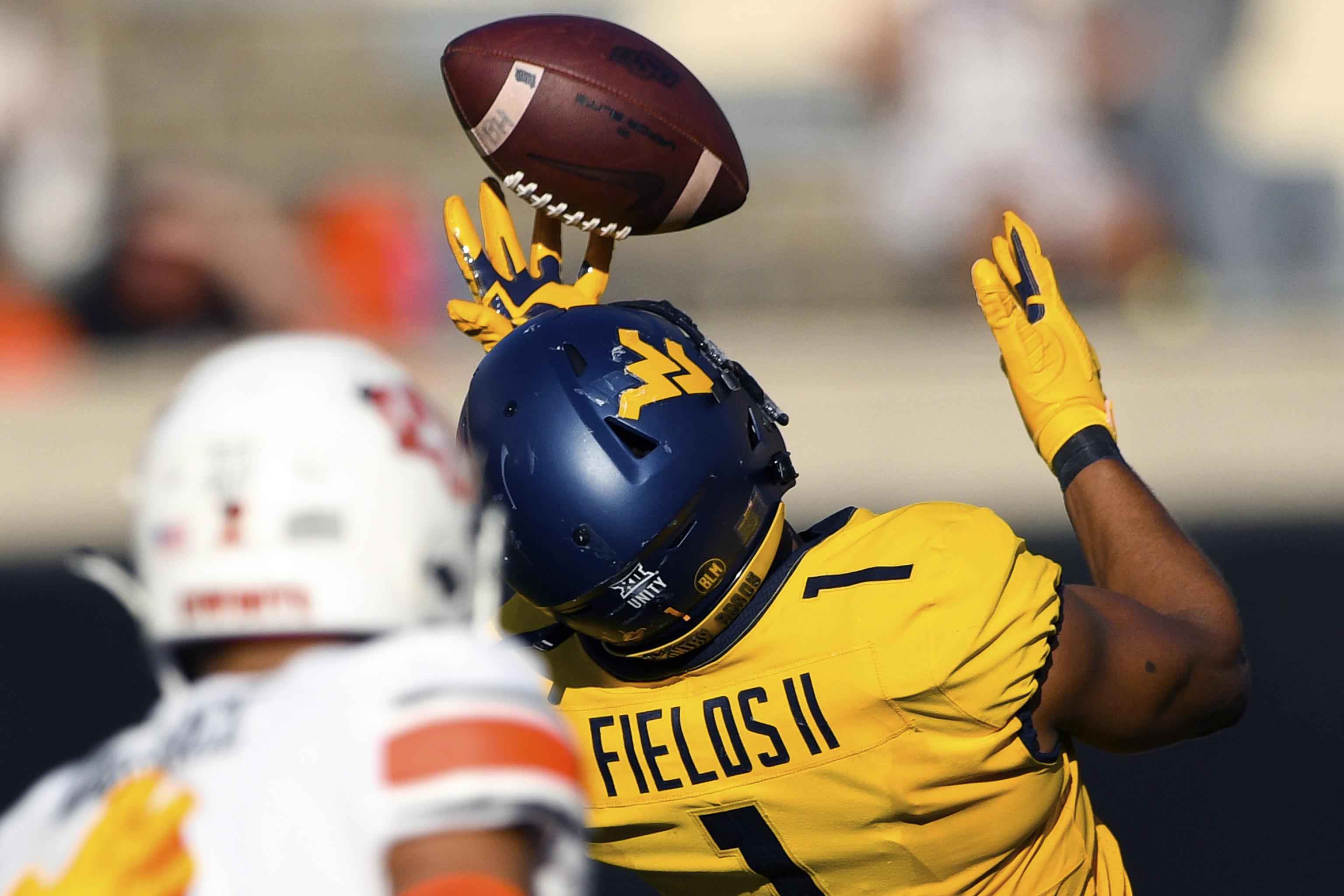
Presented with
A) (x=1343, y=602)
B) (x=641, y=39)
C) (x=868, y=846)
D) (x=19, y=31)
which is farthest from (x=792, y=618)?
(x=19, y=31)

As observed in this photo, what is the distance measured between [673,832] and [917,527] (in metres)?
0.55

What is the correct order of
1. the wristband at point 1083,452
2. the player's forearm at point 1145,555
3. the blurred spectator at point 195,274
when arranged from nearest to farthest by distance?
the player's forearm at point 1145,555 → the wristband at point 1083,452 → the blurred spectator at point 195,274

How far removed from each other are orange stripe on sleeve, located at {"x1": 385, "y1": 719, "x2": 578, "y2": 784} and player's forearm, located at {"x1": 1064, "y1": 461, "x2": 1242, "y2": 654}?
122 centimetres

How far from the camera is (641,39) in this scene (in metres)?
2.72

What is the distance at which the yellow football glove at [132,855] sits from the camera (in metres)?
1.22

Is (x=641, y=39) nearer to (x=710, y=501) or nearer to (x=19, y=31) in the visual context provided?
(x=710, y=501)

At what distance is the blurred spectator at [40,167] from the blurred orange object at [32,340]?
0.17 m

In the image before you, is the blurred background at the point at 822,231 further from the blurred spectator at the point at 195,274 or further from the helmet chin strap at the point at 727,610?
the helmet chin strap at the point at 727,610

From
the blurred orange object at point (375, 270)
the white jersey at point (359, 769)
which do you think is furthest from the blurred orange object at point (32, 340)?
the white jersey at point (359, 769)

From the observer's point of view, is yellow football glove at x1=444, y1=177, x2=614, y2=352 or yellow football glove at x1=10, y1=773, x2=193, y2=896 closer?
yellow football glove at x1=10, y1=773, x2=193, y2=896

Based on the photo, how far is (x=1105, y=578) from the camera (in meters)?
2.26

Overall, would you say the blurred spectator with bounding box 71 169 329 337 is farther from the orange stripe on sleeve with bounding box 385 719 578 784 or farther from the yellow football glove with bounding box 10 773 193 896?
the orange stripe on sleeve with bounding box 385 719 578 784

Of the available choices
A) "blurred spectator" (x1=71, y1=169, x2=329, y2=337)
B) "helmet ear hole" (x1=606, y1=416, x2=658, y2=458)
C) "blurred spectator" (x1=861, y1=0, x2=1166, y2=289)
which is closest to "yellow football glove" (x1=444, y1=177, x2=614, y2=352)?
"helmet ear hole" (x1=606, y1=416, x2=658, y2=458)

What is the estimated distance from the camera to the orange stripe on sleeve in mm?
1188
